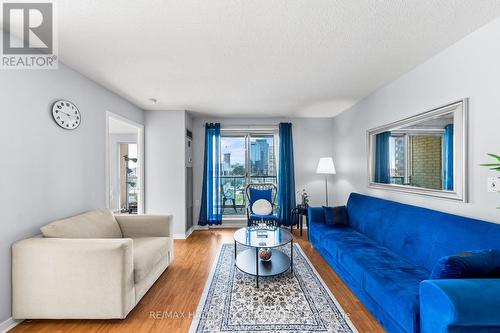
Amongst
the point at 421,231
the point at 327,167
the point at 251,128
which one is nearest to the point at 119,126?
the point at 251,128

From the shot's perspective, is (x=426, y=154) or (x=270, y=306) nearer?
(x=270, y=306)

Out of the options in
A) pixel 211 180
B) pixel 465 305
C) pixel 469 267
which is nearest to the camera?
pixel 465 305

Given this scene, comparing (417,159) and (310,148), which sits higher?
(310,148)

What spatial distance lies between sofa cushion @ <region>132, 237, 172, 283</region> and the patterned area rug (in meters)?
0.63

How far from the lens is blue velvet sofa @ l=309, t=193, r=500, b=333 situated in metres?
1.19

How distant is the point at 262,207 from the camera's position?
14.2 feet

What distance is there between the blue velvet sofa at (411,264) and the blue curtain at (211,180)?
2.35m

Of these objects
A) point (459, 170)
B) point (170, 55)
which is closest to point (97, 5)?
point (170, 55)

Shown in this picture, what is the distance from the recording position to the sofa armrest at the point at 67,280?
189 centimetres

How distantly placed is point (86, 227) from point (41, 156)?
814 millimetres

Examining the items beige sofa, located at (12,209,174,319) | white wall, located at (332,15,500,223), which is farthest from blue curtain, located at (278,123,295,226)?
beige sofa, located at (12,209,174,319)

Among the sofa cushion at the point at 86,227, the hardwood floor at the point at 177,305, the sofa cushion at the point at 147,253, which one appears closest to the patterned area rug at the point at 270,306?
the hardwood floor at the point at 177,305

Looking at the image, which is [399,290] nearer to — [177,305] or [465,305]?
[465,305]

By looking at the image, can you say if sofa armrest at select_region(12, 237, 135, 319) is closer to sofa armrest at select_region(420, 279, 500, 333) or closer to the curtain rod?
sofa armrest at select_region(420, 279, 500, 333)
